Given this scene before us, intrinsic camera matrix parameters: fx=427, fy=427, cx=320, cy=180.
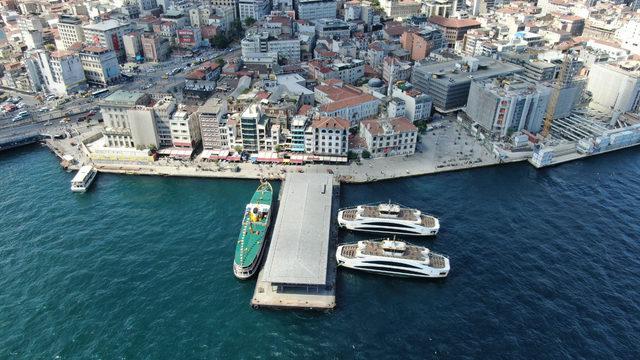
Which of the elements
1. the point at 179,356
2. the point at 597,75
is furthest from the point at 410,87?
the point at 179,356

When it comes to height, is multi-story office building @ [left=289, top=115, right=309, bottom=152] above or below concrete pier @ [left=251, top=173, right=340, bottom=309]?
above

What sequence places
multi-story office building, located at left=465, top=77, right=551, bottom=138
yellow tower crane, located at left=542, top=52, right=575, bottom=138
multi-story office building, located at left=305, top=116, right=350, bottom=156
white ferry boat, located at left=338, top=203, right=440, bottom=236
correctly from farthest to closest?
yellow tower crane, located at left=542, top=52, right=575, bottom=138
multi-story office building, located at left=465, top=77, right=551, bottom=138
multi-story office building, located at left=305, top=116, right=350, bottom=156
white ferry boat, located at left=338, top=203, right=440, bottom=236

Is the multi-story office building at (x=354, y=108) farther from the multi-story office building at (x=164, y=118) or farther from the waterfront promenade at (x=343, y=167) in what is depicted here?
the multi-story office building at (x=164, y=118)

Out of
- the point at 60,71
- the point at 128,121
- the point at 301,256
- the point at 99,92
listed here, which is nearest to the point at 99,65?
the point at 99,92

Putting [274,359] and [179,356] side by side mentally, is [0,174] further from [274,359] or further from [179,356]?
[274,359]

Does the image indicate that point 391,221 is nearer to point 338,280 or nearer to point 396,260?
point 396,260

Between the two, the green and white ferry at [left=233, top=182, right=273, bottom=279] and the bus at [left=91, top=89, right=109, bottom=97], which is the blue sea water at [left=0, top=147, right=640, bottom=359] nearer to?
the green and white ferry at [left=233, top=182, right=273, bottom=279]

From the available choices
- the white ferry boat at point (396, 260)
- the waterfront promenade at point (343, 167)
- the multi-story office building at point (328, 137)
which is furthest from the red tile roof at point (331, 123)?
the white ferry boat at point (396, 260)

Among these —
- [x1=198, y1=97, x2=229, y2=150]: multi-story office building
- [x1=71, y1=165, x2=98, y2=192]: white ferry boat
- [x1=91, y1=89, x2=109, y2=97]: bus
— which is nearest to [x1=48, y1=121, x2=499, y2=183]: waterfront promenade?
[x1=71, y1=165, x2=98, y2=192]: white ferry boat
